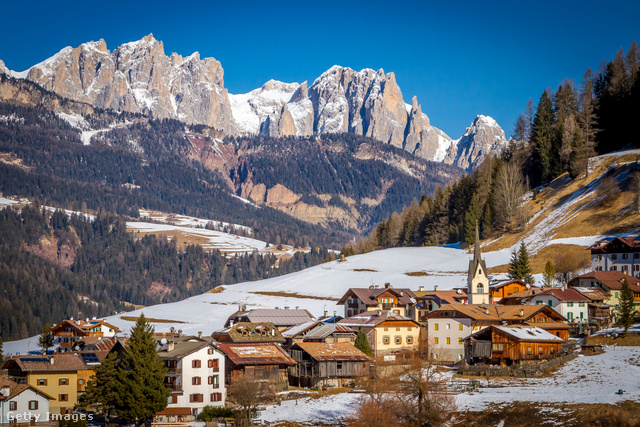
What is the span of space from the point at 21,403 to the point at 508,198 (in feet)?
373

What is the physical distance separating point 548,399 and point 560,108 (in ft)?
452

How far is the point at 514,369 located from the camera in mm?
71875

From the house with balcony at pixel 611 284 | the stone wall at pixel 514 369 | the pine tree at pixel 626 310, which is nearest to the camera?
the stone wall at pixel 514 369

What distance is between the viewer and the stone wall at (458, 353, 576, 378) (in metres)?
70.8

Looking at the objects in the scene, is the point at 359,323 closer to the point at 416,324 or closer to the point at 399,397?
the point at 416,324

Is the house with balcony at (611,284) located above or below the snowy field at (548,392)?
above

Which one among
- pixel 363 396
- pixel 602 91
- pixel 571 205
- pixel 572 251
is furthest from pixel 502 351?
pixel 602 91

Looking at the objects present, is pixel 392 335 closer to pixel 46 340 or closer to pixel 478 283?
pixel 478 283

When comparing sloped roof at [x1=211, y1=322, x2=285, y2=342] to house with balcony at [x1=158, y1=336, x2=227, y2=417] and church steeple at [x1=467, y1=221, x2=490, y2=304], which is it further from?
church steeple at [x1=467, y1=221, x2=490, y2=304]

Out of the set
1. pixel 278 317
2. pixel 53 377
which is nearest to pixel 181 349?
pixel 53 377

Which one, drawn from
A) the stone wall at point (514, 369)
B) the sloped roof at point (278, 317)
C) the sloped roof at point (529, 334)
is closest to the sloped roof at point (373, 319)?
the sloped roof at point (278, 317)

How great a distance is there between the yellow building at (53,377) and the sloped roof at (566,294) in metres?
55.5

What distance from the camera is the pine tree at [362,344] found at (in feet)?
284

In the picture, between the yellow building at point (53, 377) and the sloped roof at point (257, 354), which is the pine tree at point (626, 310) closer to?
the sloped roof at point (257, 354)
